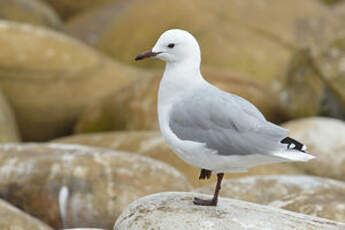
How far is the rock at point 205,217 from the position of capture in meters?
4.57

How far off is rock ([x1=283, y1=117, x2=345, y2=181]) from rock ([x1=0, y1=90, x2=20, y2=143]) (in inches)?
132

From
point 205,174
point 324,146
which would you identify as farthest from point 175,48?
point 324,146

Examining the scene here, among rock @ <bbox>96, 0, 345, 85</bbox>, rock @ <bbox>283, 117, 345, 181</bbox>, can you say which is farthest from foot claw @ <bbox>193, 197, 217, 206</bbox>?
rock @ <bbox>96, 0, 345, 85</bbox>

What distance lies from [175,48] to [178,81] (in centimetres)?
22

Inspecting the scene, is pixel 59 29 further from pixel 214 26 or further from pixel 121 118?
pixel 121 118

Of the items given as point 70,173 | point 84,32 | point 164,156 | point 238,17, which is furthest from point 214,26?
point 70,173

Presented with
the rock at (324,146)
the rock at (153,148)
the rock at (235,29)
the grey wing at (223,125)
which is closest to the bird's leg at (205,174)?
the grey wing at (223,125)

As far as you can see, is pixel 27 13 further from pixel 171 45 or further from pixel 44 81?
pixel 171 45

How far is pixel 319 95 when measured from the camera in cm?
955

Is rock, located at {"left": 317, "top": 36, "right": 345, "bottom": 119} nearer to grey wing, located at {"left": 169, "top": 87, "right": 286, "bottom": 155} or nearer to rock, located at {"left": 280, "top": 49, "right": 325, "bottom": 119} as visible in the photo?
rock, located at {"left": 280, "top": 49, "right": 325, "bottom": 119}

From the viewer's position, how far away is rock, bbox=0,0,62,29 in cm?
1245

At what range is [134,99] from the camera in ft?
29.2

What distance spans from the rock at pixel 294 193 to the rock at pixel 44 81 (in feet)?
14.0

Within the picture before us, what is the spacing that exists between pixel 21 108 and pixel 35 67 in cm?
60
